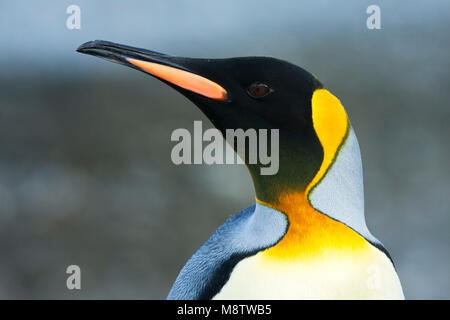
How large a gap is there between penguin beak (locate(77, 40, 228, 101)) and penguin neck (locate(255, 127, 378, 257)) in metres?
0.19

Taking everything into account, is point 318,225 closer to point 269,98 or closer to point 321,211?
point 321,211

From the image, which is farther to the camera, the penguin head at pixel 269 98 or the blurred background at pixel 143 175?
the blurred background at pixel 143 175

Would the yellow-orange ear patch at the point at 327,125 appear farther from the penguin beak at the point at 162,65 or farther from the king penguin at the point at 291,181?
the penguin beak at the point at 162,65

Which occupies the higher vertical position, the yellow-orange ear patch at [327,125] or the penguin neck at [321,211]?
the yellow-orange ear patch at [327,125]

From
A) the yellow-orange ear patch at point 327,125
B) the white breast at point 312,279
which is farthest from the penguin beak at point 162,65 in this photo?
the white breast at point 312,279

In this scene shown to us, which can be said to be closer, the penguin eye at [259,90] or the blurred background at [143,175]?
the penguin eye at [259,90]

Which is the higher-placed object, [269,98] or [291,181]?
[269,98]

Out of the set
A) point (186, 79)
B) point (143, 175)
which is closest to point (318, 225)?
point (186, 79)

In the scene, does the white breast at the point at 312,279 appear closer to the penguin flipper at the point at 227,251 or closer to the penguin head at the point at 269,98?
the penguin flipper at the point at 227,251

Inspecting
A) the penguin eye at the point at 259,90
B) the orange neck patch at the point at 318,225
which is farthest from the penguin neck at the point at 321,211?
the penguin eye at the point at 259,90

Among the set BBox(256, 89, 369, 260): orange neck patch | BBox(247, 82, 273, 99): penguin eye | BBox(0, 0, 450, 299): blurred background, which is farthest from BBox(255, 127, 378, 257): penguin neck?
BBox(0, 0, 450, 299): blurred background

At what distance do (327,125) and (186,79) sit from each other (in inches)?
9.1

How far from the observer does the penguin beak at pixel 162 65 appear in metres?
A: 0.90

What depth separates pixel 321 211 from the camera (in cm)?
94
